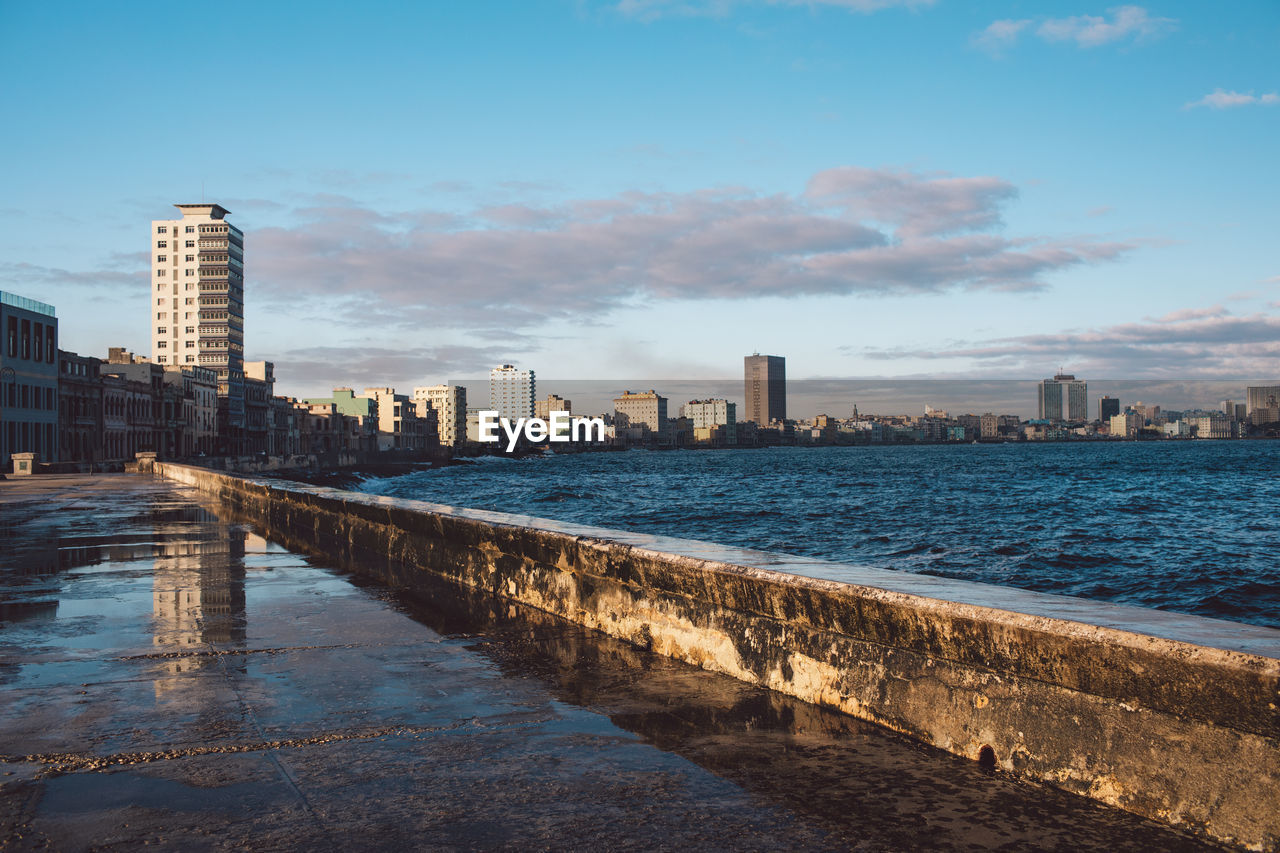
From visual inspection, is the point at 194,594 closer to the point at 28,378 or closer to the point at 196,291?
the point at 28,378

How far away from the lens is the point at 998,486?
217 feet

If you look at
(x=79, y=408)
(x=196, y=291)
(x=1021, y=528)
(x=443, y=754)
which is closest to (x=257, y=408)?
(x=196, y=291)

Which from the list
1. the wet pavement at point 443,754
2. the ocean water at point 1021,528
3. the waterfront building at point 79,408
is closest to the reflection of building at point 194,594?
the wet pavement at point 443,754

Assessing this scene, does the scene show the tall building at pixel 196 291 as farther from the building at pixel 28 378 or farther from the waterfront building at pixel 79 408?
the building at pixel 28 378

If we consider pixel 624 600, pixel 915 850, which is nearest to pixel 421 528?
pixel 624 600

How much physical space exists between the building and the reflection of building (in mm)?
57227

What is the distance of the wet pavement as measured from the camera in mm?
2852

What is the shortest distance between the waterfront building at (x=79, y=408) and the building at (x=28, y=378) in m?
3.53

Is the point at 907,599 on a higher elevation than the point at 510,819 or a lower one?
higher

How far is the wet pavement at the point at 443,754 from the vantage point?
9.36 ft

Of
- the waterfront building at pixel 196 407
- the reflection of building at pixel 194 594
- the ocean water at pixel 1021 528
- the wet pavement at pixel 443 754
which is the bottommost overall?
the ocean water at pixel 1021 528

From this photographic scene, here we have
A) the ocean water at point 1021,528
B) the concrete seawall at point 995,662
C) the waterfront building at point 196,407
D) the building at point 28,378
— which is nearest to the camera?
the concrete seawall at point 995,662

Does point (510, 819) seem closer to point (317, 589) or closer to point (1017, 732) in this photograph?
point (1017, 732)

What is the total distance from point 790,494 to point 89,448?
61.7m
